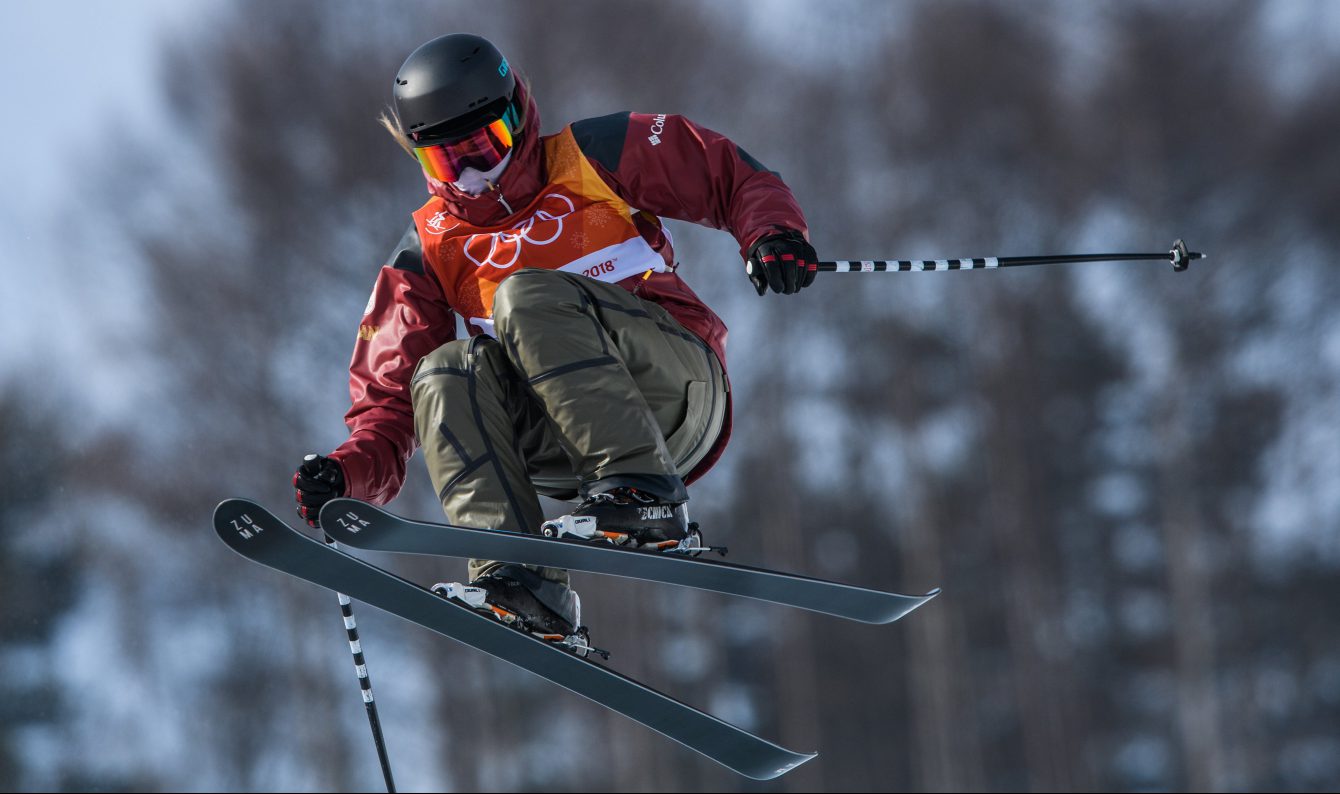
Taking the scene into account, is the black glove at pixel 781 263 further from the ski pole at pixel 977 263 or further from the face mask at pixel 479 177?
the face mask at pixel 479 177

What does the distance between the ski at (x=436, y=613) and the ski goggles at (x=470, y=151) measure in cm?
86

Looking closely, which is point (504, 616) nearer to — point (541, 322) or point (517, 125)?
point (541, 322)

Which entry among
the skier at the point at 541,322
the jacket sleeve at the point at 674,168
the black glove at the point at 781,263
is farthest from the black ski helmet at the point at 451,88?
the black glove at the point at 781,263

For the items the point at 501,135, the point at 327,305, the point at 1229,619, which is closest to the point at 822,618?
the point at 1229,619

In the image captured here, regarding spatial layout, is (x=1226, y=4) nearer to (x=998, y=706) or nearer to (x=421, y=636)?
(x=998, y=706)

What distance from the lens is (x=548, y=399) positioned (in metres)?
3.02

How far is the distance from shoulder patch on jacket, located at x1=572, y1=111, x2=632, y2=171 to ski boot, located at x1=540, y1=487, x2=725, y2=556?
780 mm

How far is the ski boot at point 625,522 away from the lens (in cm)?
299

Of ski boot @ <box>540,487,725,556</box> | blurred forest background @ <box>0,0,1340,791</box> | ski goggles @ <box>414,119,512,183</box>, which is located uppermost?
blurred forest background @ <box>0,0,1340,791</box>

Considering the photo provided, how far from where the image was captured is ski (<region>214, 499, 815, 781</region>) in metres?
2.97

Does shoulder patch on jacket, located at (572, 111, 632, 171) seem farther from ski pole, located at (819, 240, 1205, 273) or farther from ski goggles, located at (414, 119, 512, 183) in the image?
ski pole, located at (819, 240, 1205, 273)

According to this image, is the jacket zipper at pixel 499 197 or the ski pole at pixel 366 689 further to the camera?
the ski pole at pixel 366 689

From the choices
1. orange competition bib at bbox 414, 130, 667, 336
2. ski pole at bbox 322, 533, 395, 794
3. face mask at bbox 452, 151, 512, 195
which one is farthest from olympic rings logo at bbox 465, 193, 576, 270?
ski pole at bbox 322, 533, 395, 794

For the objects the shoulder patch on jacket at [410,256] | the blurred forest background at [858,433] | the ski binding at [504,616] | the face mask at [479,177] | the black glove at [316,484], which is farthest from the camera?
the blurred forest background at [858,433]
